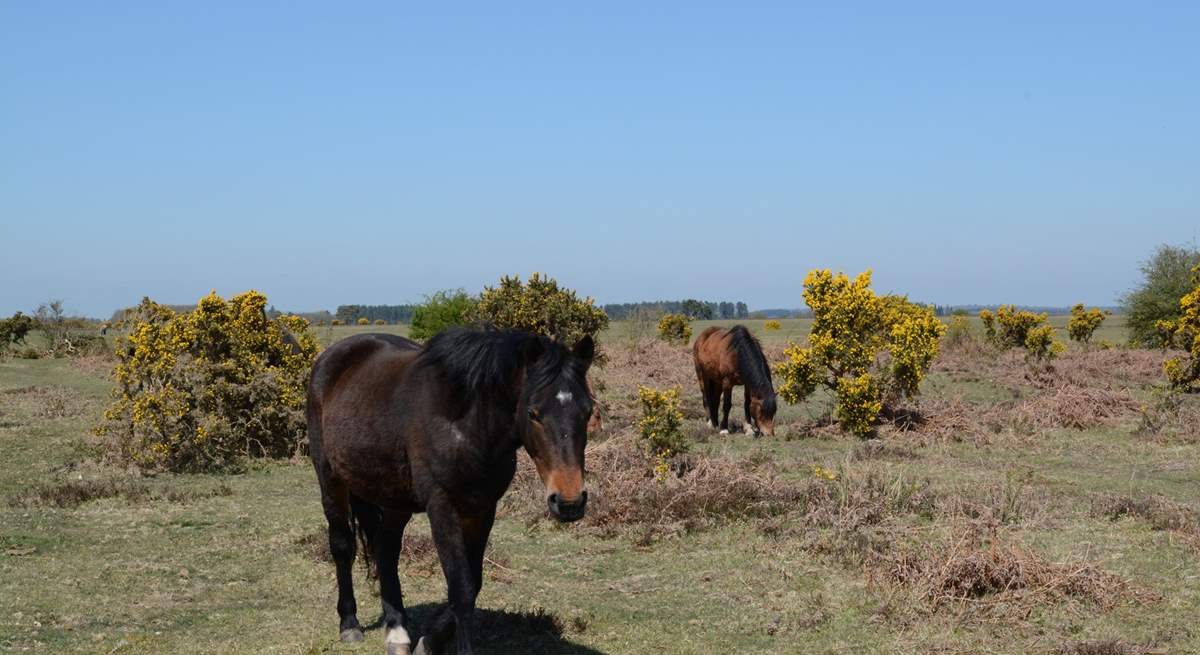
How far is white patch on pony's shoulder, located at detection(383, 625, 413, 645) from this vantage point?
6.63 meters

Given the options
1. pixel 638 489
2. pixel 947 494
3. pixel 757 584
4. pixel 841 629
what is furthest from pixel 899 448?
pixel 841 629

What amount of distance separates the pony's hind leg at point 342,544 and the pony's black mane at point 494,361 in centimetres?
161

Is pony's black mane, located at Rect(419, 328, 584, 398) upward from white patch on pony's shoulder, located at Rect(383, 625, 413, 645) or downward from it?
upward

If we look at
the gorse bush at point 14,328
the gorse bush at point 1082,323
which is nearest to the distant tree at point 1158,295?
the gorse bush at point 1082,323

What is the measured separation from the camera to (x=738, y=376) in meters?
19.2

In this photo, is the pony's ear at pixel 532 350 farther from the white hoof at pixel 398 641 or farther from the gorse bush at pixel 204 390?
the gorse bush at pixel 204 390

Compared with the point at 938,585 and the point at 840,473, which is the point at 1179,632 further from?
the point at 840,473

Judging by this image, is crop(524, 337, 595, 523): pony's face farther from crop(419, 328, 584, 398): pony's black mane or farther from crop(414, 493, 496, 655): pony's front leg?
crop(414, 493, 496, 655): pony's front leg

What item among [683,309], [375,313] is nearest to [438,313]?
[683,309]

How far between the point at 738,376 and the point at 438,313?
17548 millimetres

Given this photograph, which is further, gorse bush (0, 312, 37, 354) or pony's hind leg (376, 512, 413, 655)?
gorse bush (0, 312, 37, 354)

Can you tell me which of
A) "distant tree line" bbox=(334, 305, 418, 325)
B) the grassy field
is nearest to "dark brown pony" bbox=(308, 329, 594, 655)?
the grassy field

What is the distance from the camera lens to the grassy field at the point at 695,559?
23.4 feet

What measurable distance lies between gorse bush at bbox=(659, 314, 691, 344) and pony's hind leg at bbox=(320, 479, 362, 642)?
36.6 meters
